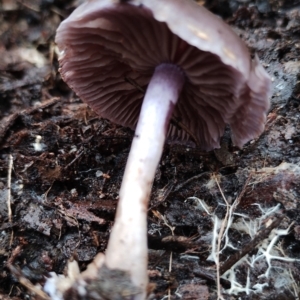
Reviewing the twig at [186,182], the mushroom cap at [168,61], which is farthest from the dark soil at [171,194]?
the mushroom cap at [168,61]

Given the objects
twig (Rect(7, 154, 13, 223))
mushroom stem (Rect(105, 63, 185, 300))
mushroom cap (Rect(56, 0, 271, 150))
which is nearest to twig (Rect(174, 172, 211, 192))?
mushroom cap (Rect(56, 0, 271, 150))

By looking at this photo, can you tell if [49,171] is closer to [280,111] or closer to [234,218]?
[234,218]

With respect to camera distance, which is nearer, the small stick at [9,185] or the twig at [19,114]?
the small stick at [9,185]

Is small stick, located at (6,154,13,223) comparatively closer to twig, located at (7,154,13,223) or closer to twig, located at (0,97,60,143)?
twig, located at (7,154,13,223)

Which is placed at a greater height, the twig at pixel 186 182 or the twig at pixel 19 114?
the twig at pixel 19 114

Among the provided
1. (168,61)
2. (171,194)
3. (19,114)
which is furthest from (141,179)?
(19,114)

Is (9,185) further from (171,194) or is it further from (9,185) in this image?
(171,194)

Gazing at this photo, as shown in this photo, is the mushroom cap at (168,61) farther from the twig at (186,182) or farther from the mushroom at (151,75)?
Answer: the twig at (186,182)
